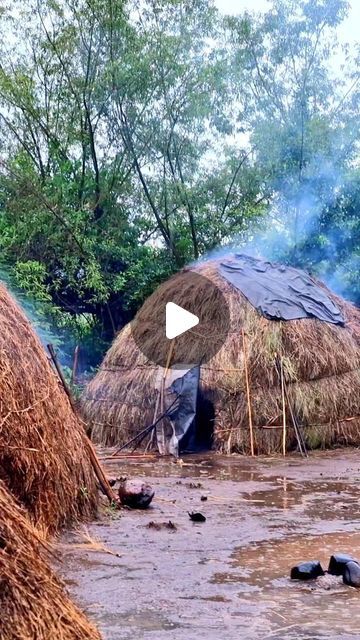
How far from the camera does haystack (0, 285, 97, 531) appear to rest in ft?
21.0

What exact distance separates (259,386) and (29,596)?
934 cm

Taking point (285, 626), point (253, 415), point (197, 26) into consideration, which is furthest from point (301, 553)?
point (197, 26)

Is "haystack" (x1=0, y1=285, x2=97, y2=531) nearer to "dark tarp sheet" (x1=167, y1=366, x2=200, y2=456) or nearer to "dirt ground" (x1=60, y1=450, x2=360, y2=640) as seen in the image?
"dirt ground" (x1=60, y1=450, x2=360, y2=640)

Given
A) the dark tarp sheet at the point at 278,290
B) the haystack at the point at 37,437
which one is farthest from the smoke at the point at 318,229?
the haystack at the point at 37,437

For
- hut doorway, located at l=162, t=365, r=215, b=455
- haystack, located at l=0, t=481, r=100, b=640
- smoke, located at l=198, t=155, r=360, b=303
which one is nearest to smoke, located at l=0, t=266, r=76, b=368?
hut doorway, located at l=162, t=365, r=215, b=455

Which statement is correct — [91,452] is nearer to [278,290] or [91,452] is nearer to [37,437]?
[37,437]

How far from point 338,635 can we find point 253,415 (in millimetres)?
8207

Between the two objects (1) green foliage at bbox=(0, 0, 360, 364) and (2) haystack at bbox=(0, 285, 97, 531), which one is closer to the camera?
(2) haystack at bbox=(0, 285, 97, 531)

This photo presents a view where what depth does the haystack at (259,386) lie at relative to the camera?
12750 mm

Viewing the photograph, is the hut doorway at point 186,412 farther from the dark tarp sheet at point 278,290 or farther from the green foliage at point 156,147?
the green foliage at point 156,147

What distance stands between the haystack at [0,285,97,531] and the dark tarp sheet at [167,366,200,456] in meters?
5.14

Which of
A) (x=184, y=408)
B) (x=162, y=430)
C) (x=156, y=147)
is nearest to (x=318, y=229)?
(x=156, y=147)

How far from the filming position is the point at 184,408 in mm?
12859

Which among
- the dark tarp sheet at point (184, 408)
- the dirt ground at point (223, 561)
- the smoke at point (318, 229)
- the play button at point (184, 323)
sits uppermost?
the smoke at point (318, 229)
